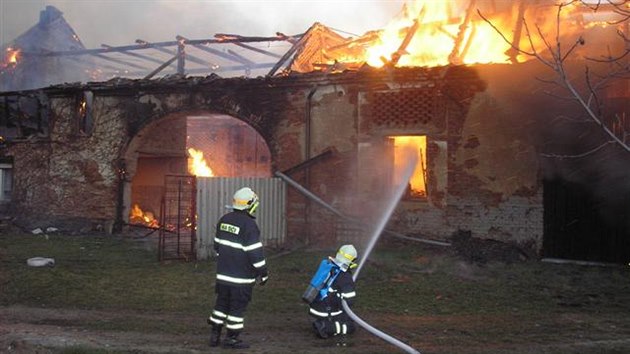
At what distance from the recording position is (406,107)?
1267 cm

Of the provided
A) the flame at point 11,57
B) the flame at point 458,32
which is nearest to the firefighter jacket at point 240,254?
the flame at point 458,32

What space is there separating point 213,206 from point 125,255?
2324 millimetres

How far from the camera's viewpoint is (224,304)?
584cm

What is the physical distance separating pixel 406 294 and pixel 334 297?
290 centimetres

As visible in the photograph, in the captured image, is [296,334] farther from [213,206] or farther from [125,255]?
[125,255]

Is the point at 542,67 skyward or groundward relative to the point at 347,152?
skyward

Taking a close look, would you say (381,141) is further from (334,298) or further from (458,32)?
(334,298)

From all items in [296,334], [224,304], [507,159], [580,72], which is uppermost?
[580,72]

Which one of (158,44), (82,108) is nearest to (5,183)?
(82,108)

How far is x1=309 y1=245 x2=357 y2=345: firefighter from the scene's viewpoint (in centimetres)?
612

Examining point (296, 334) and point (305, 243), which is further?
point (305, 243)

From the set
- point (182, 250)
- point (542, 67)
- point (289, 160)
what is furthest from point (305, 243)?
point (542, 67)

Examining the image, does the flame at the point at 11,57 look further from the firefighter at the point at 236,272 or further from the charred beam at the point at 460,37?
the firefighter at the point at 236,272

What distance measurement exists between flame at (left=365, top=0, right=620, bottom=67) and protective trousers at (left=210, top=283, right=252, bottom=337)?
845cm
